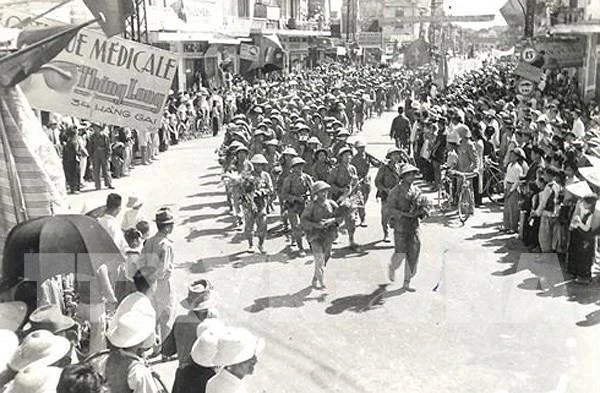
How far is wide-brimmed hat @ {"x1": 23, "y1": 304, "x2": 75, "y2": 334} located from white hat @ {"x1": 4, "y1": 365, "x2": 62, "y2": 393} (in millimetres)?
1377

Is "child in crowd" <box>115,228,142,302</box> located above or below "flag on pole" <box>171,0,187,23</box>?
below

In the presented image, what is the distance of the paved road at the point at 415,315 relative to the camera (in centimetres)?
698

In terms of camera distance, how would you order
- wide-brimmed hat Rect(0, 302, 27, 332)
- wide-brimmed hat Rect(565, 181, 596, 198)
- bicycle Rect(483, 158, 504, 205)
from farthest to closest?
bicycle Rect(483, 158, 504, 205) < wide-brimmed hat Rect(565, 181, 596, 198) < wide-brimmed hat Rect(0, 302, 27, 332)

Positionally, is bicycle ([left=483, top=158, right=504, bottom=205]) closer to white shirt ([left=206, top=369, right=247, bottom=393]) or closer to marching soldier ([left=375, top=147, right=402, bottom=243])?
marching soldier ([left=375, top=147, right=402, bottom=243])

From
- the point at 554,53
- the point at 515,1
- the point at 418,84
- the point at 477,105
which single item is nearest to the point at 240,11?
the point at 418,84

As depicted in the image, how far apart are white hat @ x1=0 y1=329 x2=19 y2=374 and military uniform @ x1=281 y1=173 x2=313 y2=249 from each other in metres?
6.56

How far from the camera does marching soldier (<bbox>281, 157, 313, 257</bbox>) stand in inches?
434

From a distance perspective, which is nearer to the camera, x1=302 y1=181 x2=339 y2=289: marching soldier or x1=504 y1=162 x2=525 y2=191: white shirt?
x1=302 y1=181 x2=339 y2=289: marching soldier

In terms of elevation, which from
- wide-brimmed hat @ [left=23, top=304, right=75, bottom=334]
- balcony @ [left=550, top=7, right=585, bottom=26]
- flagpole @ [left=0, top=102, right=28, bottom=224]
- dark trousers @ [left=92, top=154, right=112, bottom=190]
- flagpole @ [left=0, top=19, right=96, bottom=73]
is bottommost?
dark trousers @ [left=92, top=154, right=112, bottom=190]

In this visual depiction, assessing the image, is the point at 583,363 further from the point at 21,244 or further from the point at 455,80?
the point at 455,80

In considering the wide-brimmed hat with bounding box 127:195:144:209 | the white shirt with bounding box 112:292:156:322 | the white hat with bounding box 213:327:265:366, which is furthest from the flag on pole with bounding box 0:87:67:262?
the white hat with bounding box 213:327:265:366

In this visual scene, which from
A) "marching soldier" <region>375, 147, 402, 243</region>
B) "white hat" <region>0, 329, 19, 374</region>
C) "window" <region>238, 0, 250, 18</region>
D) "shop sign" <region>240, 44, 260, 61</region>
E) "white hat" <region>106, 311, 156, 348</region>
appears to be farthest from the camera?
"window" <region>238, 0, 250, 18</region>

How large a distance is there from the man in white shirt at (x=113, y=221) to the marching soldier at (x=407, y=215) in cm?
344

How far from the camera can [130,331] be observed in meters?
4.59
